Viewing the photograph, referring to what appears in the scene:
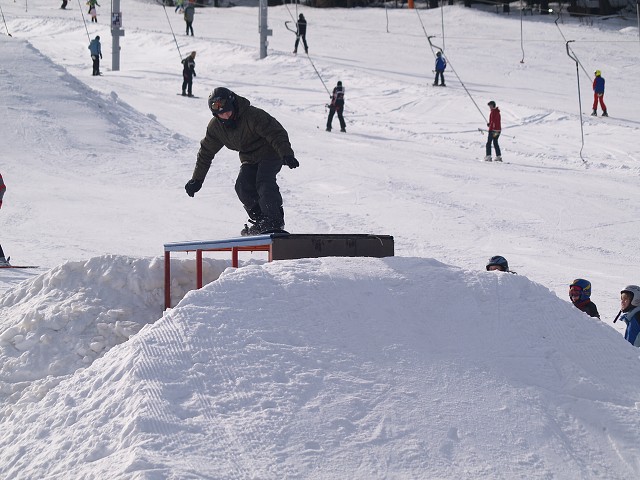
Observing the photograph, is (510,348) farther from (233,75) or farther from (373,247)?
(233,75)

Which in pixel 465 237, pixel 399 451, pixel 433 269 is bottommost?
pixel 465 237

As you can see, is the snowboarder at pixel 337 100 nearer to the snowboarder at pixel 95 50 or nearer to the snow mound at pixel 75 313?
the snowboarder at pixel 95 50

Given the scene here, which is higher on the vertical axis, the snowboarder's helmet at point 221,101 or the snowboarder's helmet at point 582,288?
the snowboarder's helmet at point 221,101

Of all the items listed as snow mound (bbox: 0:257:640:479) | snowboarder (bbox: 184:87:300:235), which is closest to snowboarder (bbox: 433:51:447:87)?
snowboarder (bbox: 184:87:300:235)

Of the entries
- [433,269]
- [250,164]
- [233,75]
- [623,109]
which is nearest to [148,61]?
[233,75]

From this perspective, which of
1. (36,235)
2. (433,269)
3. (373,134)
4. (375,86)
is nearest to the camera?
(433,269)

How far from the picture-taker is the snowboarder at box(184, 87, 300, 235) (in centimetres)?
723

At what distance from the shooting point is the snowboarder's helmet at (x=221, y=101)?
23.2 feet

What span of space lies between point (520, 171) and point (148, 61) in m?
19.5

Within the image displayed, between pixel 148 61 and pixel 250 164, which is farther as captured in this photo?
pixel 148 61

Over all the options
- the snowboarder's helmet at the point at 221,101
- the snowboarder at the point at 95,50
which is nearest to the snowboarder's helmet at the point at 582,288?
the snowboarder's helmet at the point at 221,101

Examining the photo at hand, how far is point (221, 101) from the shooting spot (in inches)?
279

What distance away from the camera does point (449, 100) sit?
25.2m

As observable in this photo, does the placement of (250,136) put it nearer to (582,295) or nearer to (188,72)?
(582,295)
